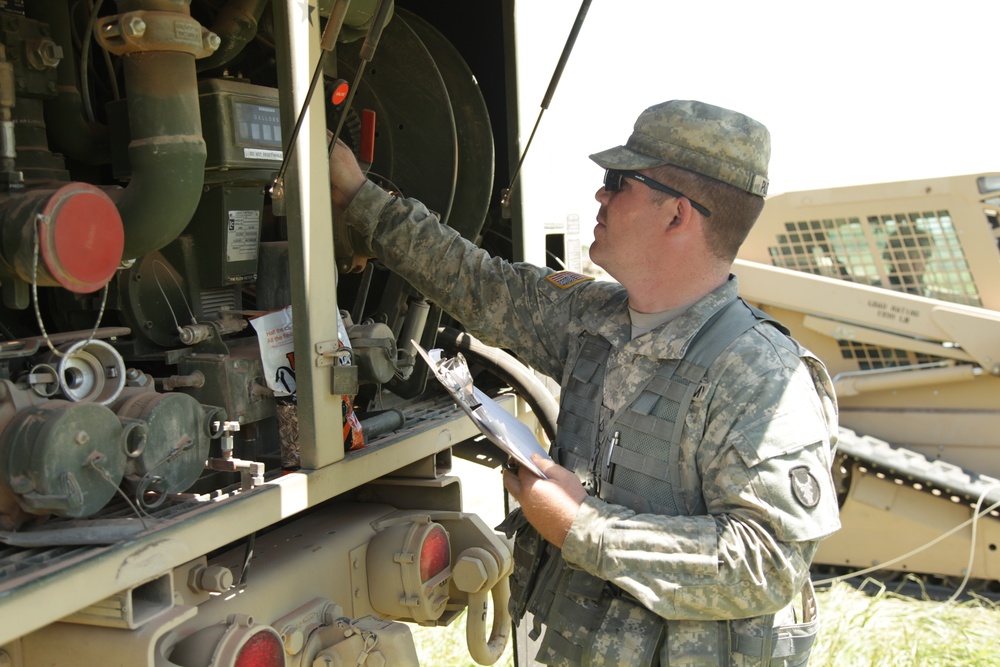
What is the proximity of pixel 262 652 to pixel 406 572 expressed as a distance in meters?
0.55

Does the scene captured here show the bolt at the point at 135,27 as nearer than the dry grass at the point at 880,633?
Yes

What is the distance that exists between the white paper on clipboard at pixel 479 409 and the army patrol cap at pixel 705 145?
23.1 inches

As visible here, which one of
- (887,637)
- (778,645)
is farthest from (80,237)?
(887,637)

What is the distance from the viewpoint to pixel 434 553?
233cm

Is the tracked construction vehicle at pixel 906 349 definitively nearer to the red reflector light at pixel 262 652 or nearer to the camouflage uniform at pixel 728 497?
the camouflage uniform at pixel 728 497

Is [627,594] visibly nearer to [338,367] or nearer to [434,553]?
[434,553]

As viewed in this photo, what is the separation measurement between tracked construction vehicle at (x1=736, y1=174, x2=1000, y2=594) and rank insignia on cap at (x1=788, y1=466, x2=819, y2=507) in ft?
13.9

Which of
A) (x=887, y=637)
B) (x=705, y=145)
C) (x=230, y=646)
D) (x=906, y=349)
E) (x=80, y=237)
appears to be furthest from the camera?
(x=906, y=349)

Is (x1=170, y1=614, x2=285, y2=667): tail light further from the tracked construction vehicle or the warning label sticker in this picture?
the tracked construction vehicle

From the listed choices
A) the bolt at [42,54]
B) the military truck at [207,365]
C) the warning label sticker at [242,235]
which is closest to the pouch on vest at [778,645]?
the military truck at [207,365]

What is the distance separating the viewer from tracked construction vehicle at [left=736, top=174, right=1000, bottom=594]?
18.7 ft

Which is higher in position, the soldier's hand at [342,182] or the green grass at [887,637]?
the soldier's hand at [342,182]

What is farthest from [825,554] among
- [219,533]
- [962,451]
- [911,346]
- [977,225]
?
[219,533]

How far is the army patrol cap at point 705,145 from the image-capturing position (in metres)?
2.02
